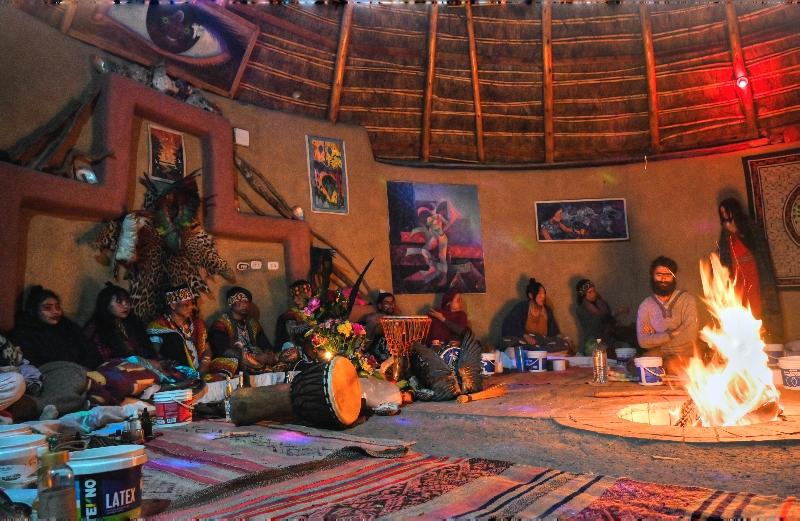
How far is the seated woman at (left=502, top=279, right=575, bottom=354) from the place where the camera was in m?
9.40

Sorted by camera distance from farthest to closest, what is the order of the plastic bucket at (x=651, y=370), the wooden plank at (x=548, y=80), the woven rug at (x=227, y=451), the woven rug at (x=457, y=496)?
the wooden plank at (x=548, y=80), the plastic bucket at (x=651, y=370), the woven rug at (x=227, y=451), the woven rug at (x=457, y=496)

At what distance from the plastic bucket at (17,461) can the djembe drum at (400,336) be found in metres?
4.27

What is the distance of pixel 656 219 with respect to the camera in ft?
33.0

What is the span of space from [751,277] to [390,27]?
6.35 metres

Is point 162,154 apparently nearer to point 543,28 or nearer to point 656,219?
point 543,28

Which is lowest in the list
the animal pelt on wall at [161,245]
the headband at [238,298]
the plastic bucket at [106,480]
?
the plastic bucket at [106,480]

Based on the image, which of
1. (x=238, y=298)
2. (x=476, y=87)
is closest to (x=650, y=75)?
(x=476, y=87)

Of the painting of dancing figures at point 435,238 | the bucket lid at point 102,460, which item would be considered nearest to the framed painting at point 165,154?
the painting of dancing figures at point 435,238

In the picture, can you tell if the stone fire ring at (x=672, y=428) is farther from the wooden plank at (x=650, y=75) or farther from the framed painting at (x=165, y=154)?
the wooden plank at (x=650, y=75)

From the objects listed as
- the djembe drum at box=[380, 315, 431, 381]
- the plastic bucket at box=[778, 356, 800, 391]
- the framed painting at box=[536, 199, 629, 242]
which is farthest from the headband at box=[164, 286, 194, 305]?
the framed painting at box=[536, 199, 629, 242]

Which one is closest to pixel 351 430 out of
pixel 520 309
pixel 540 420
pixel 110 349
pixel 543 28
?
pixel 540 420

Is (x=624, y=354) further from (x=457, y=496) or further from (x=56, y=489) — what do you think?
(x=56, y=489)

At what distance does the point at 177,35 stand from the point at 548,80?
215 inches

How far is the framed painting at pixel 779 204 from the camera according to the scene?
8867 millimetres
